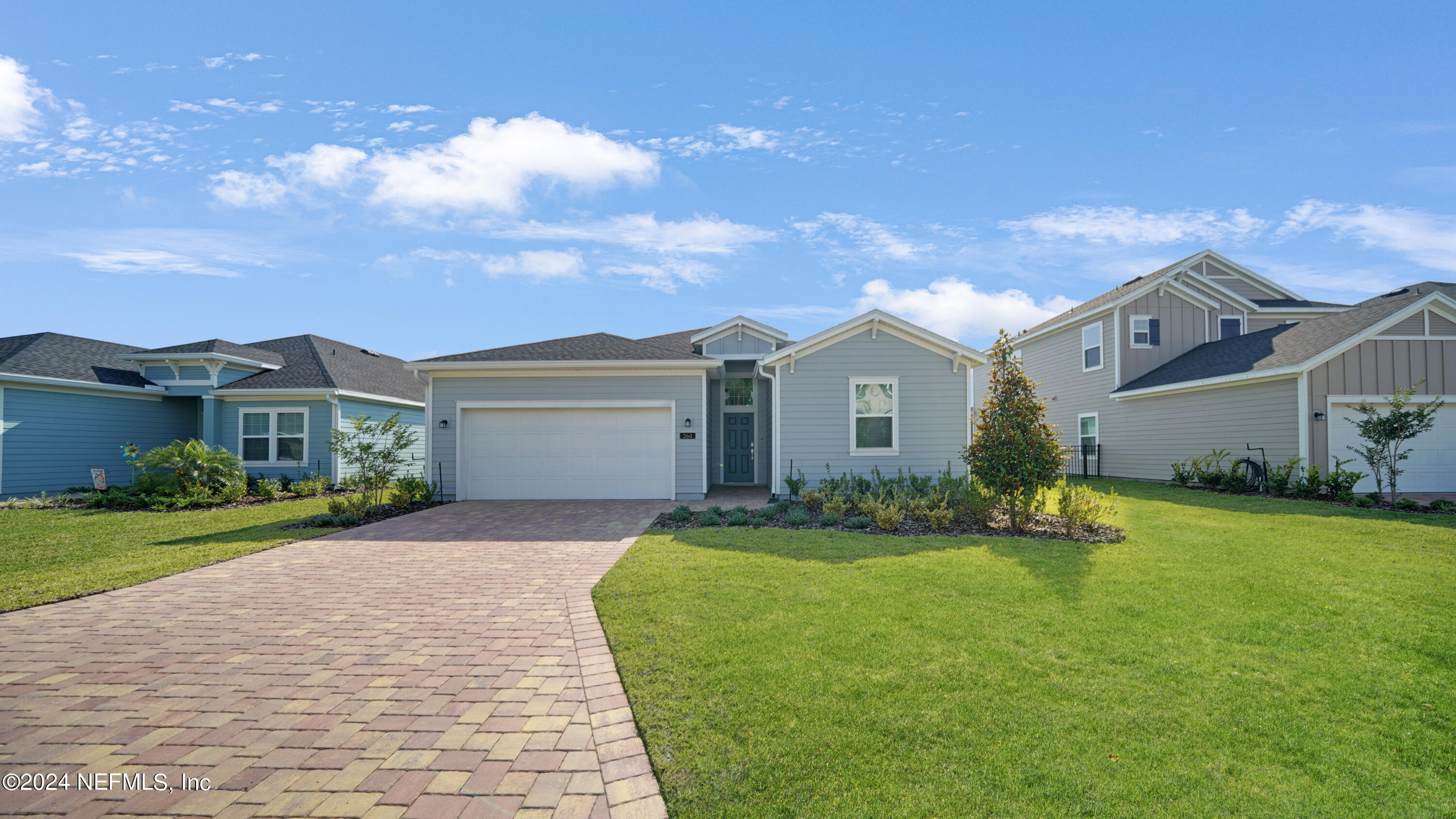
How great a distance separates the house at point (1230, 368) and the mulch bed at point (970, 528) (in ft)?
26.2

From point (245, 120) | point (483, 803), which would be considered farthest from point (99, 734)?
point (245, 120)

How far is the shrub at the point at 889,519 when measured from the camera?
9234 mm

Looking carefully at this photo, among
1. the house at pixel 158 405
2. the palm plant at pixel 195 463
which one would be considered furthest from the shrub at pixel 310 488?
the palm plant at pixel 195 463

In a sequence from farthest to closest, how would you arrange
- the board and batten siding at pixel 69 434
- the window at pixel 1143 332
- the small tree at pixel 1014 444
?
the window at pixel 1143 332, the board and batten siding at pixel 69 434, the small tree at pixel 1014 444

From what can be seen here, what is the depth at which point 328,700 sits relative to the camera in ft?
12.2

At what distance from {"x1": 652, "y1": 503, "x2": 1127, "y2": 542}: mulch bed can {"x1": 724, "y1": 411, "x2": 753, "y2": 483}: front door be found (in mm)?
5804

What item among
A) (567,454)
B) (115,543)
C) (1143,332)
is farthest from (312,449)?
(1143,332)

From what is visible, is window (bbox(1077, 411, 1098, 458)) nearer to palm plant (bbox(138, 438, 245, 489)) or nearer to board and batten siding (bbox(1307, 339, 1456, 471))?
board and batten siding (bbox(1307, 339, 1456, 471))

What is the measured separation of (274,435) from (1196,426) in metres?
25.1

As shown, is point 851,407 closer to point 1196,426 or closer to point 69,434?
point 1196,426

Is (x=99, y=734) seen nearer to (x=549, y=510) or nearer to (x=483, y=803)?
(x=483, y=803)

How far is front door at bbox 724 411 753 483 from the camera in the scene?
1620cm

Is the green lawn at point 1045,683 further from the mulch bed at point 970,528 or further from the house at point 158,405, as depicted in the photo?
the house at point 158,405

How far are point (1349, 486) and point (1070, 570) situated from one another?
9850 mm
